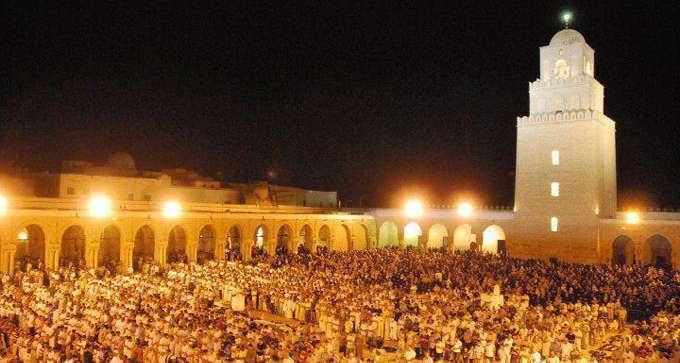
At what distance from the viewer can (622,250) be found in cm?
4300

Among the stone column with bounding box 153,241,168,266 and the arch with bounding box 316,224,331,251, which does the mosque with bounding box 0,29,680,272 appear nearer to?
the stone column with bounding box 153,241,168,266

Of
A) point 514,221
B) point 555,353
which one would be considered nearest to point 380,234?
point 514,221

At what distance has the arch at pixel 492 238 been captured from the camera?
47.6 meters

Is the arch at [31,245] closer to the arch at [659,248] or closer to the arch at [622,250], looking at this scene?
the arch at [622,250]

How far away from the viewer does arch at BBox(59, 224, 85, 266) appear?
34.3m

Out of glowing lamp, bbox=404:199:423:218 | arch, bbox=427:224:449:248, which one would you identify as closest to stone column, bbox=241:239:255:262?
glowing lamp, bbox=404:199:423:218

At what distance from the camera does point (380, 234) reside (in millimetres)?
51531

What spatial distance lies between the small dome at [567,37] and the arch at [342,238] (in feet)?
66.5

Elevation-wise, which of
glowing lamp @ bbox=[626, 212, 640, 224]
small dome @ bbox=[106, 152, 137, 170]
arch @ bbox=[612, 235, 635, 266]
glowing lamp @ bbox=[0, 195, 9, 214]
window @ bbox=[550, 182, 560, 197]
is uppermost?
small dome @ bbox=[106, 152, 137, 170]

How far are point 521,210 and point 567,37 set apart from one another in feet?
39.2

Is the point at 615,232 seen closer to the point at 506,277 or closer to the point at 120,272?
the point at 506,277

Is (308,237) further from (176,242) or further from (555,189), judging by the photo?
(555,189)

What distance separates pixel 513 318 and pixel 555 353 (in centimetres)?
323

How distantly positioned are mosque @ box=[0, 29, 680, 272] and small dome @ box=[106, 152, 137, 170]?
137mm
